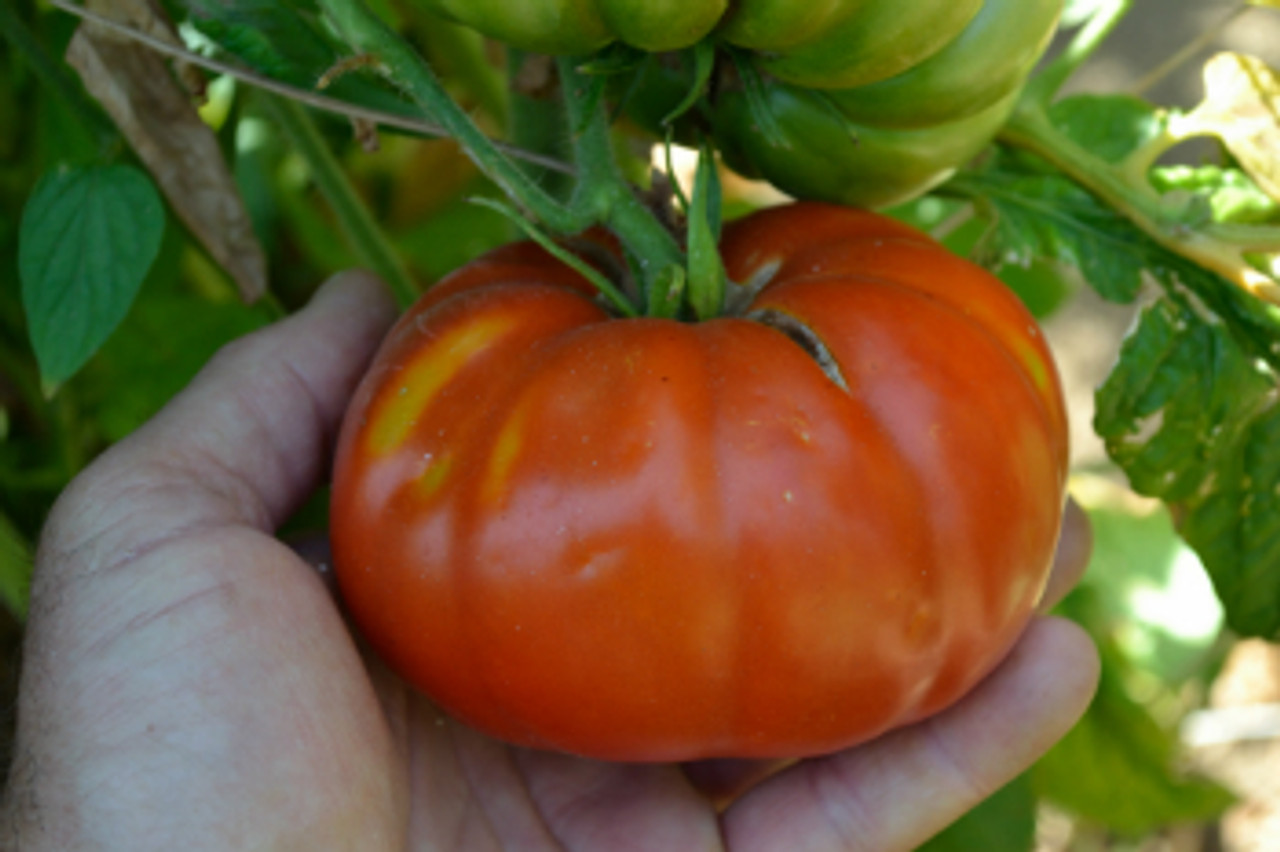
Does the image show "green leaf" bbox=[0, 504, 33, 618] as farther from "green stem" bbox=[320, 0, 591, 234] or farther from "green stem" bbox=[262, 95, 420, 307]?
"green stem" bbox=[320, 0, 591, 234]

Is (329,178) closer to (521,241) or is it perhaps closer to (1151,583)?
(521,241)

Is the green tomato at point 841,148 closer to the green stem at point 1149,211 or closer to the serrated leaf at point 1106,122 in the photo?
the green stem at point 1149,211

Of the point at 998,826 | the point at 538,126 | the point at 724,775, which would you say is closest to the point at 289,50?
the point at 538,126

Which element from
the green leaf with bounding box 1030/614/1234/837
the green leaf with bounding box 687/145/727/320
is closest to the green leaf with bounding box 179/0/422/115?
the green leaf with bounding box 687/145/727/320

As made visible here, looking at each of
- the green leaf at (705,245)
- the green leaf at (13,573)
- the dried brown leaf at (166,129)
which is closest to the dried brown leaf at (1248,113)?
the green leaf at (705,245)

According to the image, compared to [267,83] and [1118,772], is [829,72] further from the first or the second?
[1118,772]
